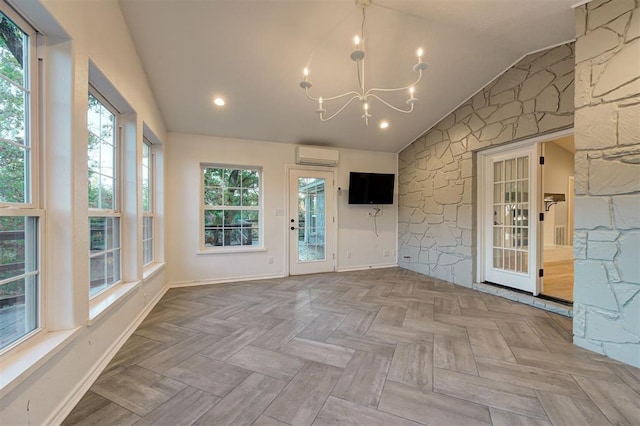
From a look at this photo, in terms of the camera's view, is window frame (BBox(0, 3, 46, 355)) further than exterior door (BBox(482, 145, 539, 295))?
No

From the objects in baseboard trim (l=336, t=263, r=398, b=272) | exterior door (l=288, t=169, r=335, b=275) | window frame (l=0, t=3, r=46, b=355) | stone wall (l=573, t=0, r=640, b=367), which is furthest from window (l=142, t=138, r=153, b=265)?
stone wall (l=573, t=0, r=640, b=367)

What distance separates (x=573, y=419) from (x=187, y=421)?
204 cm

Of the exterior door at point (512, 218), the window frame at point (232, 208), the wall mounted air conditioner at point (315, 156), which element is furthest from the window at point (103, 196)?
the exterior door at point (512, 218)

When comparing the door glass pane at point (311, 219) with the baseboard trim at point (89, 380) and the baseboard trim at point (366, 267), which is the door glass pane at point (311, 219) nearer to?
the baseboard trim at point (366, 267)

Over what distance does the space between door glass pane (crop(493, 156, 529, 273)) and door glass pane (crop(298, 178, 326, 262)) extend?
266 centimetres

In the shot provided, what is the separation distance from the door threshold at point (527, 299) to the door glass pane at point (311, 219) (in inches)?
98.7

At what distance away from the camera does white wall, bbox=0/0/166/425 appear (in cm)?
121

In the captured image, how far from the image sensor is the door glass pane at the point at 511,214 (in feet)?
10.8

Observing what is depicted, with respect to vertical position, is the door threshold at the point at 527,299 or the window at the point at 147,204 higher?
the window at the point at 147,204

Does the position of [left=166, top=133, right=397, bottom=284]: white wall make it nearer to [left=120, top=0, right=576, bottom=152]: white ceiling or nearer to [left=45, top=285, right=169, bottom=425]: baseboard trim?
[left=120, top=0, right=576, bottom=152]: white ceiling

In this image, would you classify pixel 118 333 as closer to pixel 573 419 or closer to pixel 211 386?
pixel 211 386

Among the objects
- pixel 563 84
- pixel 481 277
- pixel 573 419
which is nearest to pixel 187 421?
pixel 573 419

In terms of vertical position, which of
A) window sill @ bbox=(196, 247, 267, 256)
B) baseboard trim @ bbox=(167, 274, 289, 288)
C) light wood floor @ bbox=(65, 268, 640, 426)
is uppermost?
window sill @ bbox=(196, 247, 267, 256)

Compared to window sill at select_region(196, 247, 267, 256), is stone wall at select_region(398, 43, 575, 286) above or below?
above
